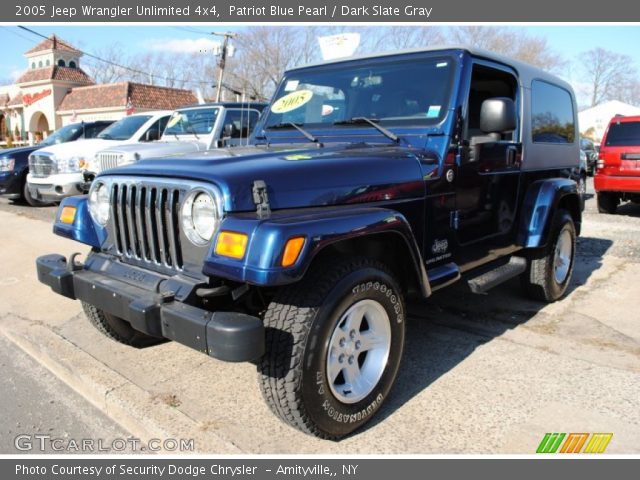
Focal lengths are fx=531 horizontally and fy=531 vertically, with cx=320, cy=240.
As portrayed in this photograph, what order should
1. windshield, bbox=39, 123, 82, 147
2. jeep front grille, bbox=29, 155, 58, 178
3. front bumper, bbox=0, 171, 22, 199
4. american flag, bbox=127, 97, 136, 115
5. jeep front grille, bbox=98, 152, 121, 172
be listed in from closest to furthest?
jeep front grille, bbox=98, 152, 121, 172
jeep front grille, bbox=29, 155, 58, 178
front bumper, bbox=0, 171, 22, 199
windshield, bbox=39, 123, 82, 147
american flag, bbox=127, 97, 136, 115

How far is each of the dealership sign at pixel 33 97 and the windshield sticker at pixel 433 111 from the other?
122 ft

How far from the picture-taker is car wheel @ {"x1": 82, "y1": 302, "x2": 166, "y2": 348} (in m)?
3.59

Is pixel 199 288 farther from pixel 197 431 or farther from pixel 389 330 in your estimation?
pixel 389 330

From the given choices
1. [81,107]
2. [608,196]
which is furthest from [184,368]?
[81,107]

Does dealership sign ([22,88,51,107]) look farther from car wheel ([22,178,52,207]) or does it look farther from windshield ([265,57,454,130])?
windshield ([265,57,454,130])

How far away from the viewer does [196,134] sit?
335 inches

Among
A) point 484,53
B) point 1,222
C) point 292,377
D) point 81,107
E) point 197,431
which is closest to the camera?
point 292,377

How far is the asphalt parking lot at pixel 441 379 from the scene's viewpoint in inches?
106

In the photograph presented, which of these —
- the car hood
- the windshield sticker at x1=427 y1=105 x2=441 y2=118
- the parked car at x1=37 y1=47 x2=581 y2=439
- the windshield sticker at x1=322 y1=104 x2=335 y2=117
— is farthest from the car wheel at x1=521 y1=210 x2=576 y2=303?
the car hood

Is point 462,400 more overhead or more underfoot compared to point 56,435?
more overhead

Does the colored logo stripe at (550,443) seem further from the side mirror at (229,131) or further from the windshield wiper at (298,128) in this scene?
the side mirror at (229,131)

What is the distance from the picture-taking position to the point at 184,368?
11.5 feet

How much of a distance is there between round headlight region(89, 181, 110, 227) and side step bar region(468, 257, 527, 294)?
2433 mm

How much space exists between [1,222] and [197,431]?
827 cm
